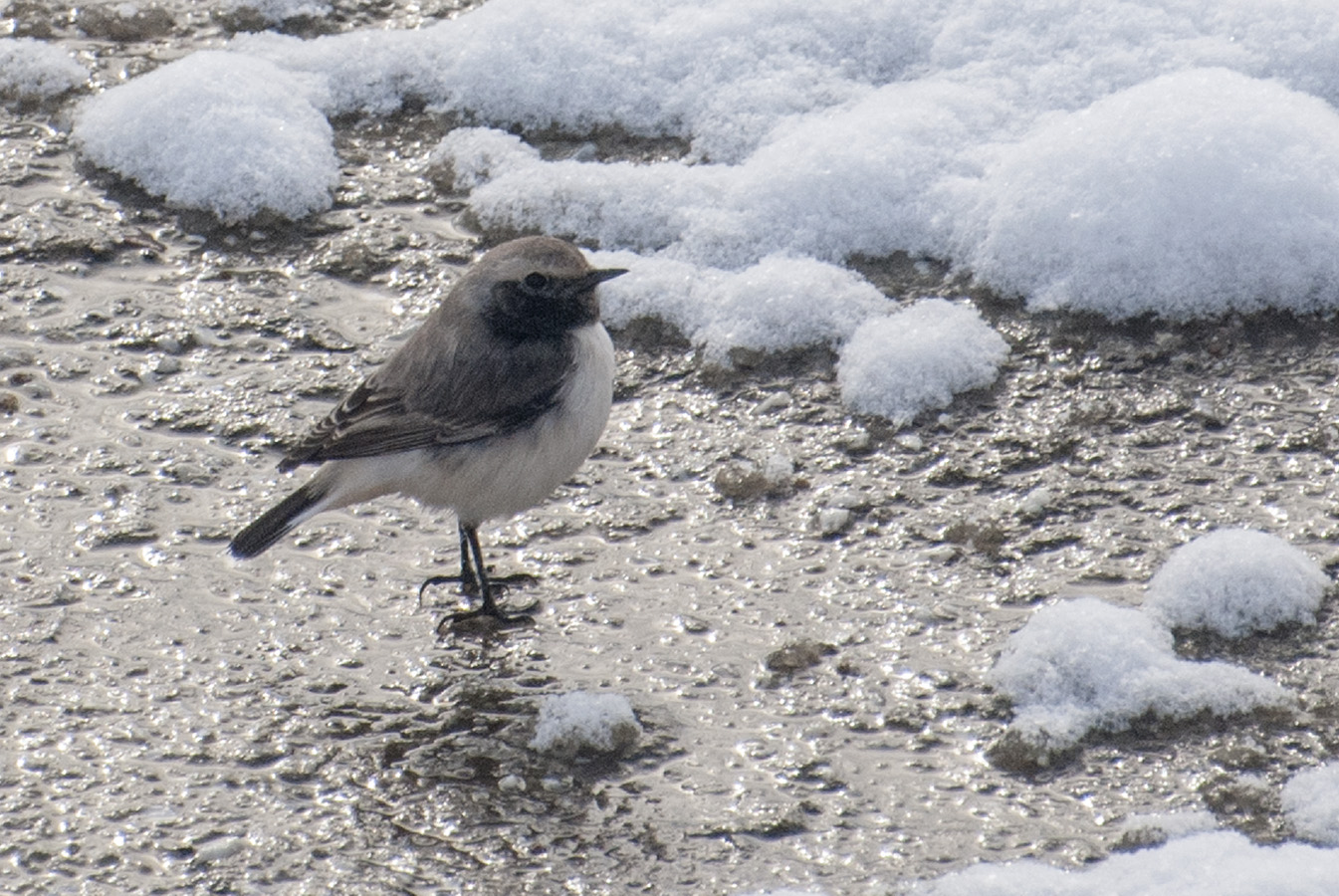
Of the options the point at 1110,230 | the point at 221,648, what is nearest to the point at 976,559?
the point at 1110,230

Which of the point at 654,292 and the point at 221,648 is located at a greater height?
the point at 654,292

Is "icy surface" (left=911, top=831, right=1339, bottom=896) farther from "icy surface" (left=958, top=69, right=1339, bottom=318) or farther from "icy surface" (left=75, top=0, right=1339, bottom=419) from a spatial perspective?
"icy surface" (left=958, top=69, right=1339, bottom=318)

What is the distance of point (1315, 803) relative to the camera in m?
3.71

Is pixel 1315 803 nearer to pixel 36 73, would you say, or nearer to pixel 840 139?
pixel 840 139

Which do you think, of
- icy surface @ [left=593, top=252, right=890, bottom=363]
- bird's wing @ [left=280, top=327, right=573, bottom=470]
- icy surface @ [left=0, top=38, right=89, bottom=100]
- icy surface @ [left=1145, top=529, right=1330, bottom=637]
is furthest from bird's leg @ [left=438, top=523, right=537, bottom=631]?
icy surface @ [left=0, top=38, right=89, bottom=100]

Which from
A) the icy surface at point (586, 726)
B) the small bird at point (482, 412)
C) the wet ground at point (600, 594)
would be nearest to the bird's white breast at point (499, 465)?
the small bird at point (482, 412)

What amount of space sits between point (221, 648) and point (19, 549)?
0.80m

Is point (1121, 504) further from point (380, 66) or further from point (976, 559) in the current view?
point (380, 66)

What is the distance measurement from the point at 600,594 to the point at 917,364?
1379 mm

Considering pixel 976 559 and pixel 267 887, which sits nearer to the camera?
pixel 267 887

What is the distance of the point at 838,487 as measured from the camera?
5051 millimetres

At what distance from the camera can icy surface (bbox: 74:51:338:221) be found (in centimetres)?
649

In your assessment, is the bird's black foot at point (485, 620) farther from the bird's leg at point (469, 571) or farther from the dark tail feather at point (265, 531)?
the dark tail feather at point (265, 531)

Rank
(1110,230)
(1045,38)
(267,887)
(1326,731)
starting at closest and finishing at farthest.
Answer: (267,887) → (1326,731) → (1110,230) → (1045,38)
